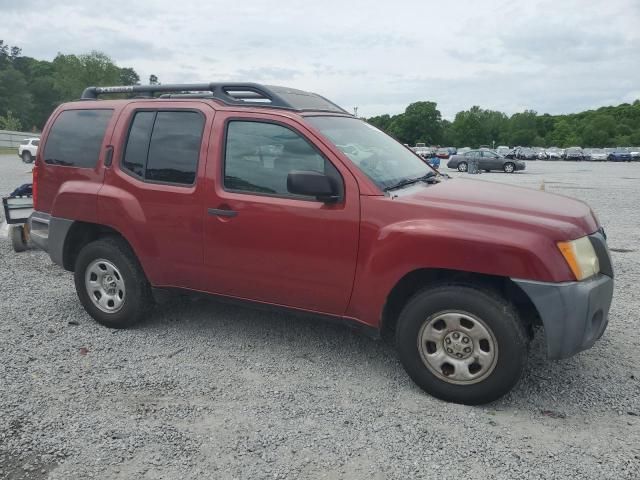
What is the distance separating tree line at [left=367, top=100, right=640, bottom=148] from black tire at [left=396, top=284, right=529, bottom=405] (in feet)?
386

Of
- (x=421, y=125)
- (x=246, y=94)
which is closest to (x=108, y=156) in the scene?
(x=246, y=94)

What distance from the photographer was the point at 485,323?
3270mm

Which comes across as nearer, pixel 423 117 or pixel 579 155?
pixel 579 155

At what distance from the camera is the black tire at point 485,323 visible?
323 cm

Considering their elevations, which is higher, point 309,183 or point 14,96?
point 14,96

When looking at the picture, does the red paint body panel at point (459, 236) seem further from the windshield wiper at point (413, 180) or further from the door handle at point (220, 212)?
the door handle at point (220, 212)

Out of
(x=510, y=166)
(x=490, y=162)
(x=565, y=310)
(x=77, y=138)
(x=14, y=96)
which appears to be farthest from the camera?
(x=14, y=96)

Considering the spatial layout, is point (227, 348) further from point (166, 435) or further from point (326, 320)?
point (166, 435)

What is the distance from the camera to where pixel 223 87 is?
4.35m

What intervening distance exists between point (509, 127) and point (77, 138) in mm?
137117

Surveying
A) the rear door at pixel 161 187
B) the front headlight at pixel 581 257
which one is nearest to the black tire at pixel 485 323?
the front headlight at pixel 581 257

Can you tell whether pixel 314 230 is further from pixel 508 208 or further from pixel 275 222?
pixel 508 208

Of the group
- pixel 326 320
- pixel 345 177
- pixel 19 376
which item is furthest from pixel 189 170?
pixel 19 376

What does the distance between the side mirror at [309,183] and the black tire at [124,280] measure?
1806 millimetres
